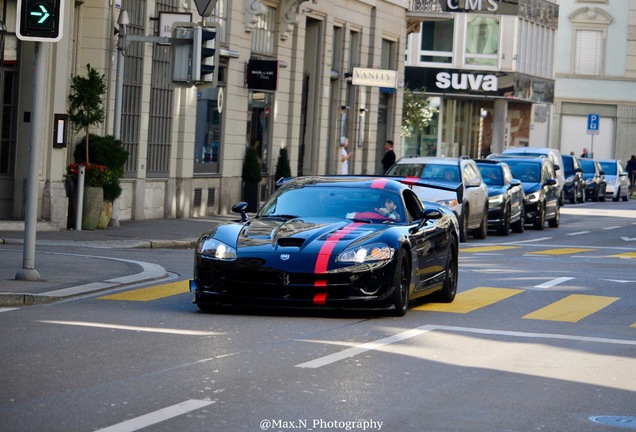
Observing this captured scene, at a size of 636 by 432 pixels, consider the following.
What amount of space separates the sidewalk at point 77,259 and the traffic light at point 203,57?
9.32 feet

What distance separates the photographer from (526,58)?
71750 mm

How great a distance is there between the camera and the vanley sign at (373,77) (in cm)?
3744

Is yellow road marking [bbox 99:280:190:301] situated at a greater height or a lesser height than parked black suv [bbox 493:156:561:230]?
lesser

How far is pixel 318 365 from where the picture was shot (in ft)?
33.2

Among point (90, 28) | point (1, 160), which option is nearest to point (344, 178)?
A: point (1, 160)

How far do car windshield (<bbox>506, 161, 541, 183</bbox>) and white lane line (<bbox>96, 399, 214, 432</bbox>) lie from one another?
2817 centimetres

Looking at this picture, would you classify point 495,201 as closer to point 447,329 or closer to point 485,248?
point 485,248

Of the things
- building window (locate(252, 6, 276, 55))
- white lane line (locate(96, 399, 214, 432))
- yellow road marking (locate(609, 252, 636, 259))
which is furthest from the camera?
building window (locate(252, 6, 276, 55))

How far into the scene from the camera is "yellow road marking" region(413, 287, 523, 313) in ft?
48.5

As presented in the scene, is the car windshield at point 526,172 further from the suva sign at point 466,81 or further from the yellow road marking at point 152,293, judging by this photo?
the suva sign at point 466,81

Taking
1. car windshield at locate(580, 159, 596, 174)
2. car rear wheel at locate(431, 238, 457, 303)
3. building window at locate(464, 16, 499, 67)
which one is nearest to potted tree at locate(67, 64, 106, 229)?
car rear wheel at locate(431, 238, 457, 303)

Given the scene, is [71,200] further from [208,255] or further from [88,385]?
[88,385]

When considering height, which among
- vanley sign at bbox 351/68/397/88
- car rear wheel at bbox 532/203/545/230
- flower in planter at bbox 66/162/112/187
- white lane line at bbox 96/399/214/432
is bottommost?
white lane line at bbox 96/399/214/432

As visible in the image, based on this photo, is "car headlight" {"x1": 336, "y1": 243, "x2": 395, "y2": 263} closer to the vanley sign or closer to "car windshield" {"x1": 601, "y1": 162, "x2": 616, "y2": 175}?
the vanley sign
